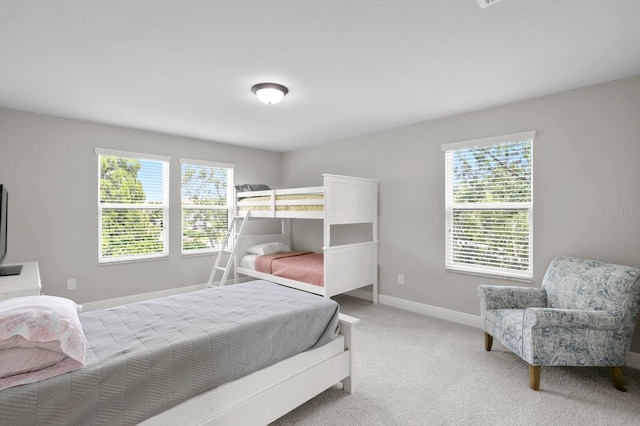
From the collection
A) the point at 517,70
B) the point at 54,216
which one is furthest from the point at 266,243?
the point at 517,70

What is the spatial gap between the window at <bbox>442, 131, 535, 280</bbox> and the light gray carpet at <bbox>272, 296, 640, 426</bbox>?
85 centimetres

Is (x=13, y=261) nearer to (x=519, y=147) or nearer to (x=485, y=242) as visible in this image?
(x=485, y=242)

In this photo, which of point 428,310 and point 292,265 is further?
point 292,265

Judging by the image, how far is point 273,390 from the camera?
1.77 metres

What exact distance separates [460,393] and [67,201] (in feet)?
14.5

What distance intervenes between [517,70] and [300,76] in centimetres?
170

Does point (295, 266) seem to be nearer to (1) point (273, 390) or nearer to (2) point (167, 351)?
(1) point (273, 390)

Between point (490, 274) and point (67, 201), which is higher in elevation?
point (67, 201)

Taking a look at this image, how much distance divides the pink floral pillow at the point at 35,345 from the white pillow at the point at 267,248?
350cm

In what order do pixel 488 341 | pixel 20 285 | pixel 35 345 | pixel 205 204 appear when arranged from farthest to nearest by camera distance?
pixel 205 204 < pixel 488 341 < pixel 20 285 < pixel 35 345

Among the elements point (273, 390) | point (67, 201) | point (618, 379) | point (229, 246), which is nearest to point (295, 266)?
point (229, 246)

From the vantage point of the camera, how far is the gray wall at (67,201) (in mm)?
3393

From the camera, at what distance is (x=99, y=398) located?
1.27 m

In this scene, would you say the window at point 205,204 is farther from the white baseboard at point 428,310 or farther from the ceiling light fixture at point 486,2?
the ceiling light fixture at point 486,2
